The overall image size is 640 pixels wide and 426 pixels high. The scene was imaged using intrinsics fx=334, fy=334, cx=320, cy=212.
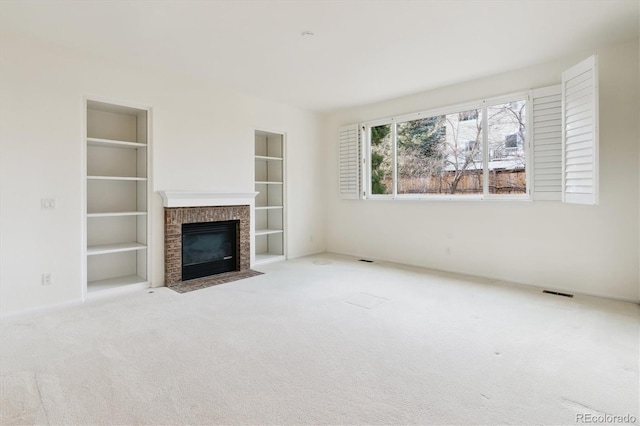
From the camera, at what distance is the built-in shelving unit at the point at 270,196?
6.05 m

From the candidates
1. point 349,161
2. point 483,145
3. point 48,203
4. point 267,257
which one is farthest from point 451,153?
point 48,203

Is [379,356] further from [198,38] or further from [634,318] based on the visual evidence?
[198,38]

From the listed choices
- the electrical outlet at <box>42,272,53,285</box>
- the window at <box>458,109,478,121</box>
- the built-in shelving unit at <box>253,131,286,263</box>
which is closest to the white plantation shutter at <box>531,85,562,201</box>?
the window at <box>458,109,478,121</box>

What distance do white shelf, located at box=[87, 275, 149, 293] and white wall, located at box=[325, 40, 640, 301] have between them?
3.72 meters

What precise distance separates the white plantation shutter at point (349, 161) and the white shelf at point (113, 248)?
3535mm

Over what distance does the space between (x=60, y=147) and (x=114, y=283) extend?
171 centimetres

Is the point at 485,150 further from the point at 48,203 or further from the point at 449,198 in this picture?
the point at 48,203

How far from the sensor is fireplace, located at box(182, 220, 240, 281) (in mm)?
4695

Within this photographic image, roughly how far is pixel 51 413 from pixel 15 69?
329 centimetres

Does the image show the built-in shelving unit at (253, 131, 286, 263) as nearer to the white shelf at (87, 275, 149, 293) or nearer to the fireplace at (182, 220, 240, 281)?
the fireplace at (182, 220, 240, 281)

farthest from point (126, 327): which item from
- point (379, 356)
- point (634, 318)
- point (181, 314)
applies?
point (634, 318)

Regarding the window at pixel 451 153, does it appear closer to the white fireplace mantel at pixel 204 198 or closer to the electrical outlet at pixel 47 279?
the white fireplace mantel at pixel 204 198

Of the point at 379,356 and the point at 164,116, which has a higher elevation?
the point at 164,116

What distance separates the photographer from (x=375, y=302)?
366 cm
